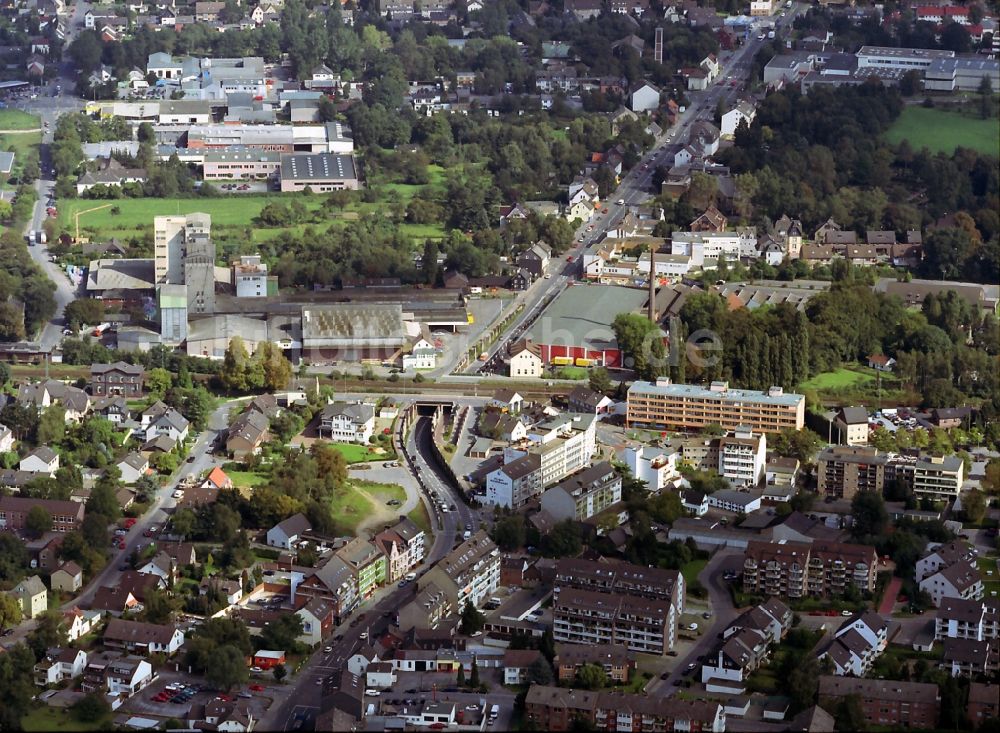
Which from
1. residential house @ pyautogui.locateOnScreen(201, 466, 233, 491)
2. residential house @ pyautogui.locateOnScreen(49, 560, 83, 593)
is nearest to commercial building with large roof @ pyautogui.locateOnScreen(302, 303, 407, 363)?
residential house @ pyautogui.locateOnScreen(201, 466, 233, 491)

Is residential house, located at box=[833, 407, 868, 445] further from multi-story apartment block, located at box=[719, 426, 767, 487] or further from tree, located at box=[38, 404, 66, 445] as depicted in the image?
tree, located at box=[38, 404, 66, 445]

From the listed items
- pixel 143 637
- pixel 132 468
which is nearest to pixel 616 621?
pixel 143 637

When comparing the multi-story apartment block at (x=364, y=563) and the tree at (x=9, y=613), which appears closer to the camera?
the tree at (x=9, y=613)

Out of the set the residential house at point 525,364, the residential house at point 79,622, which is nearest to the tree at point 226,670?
the residential house at point 79,622

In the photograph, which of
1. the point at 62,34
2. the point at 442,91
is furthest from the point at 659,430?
the point at 62,34

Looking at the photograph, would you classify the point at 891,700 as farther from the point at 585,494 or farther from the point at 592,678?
the point at 585,494

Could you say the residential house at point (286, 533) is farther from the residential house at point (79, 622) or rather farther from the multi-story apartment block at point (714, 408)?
the multi-story apartment block at point (714, 408)

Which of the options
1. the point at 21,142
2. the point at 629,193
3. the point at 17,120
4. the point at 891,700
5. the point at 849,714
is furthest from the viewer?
the point at 17,120
